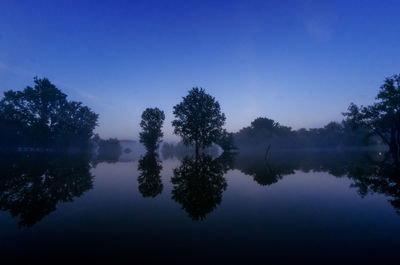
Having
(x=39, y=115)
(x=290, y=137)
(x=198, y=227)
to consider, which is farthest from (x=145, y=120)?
(x=290, y=137)

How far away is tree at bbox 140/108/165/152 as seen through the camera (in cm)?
5881

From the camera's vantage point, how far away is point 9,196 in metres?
8.29

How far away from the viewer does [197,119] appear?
148 feet

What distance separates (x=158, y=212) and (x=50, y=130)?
67762mm

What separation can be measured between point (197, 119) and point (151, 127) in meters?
21.3

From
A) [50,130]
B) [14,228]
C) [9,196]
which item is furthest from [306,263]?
[50,130]

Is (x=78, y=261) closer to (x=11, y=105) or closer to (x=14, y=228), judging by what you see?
(x=14, y=228)

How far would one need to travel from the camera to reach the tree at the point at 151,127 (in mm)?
58812

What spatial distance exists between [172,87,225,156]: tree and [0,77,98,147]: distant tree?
135 ft

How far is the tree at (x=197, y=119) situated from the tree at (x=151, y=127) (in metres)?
14.9

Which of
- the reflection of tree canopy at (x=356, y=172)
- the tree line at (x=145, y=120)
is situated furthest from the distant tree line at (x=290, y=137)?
the reflection of tree canopy at (x=356, y=172)

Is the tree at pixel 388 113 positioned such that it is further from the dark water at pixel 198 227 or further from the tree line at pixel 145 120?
the dark water at pixel 198 227

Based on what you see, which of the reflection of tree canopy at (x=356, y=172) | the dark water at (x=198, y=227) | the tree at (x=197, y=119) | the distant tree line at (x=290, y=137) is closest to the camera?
the dark water at (x=198, y=227)

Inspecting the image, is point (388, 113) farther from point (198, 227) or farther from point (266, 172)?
point (198, 227)
